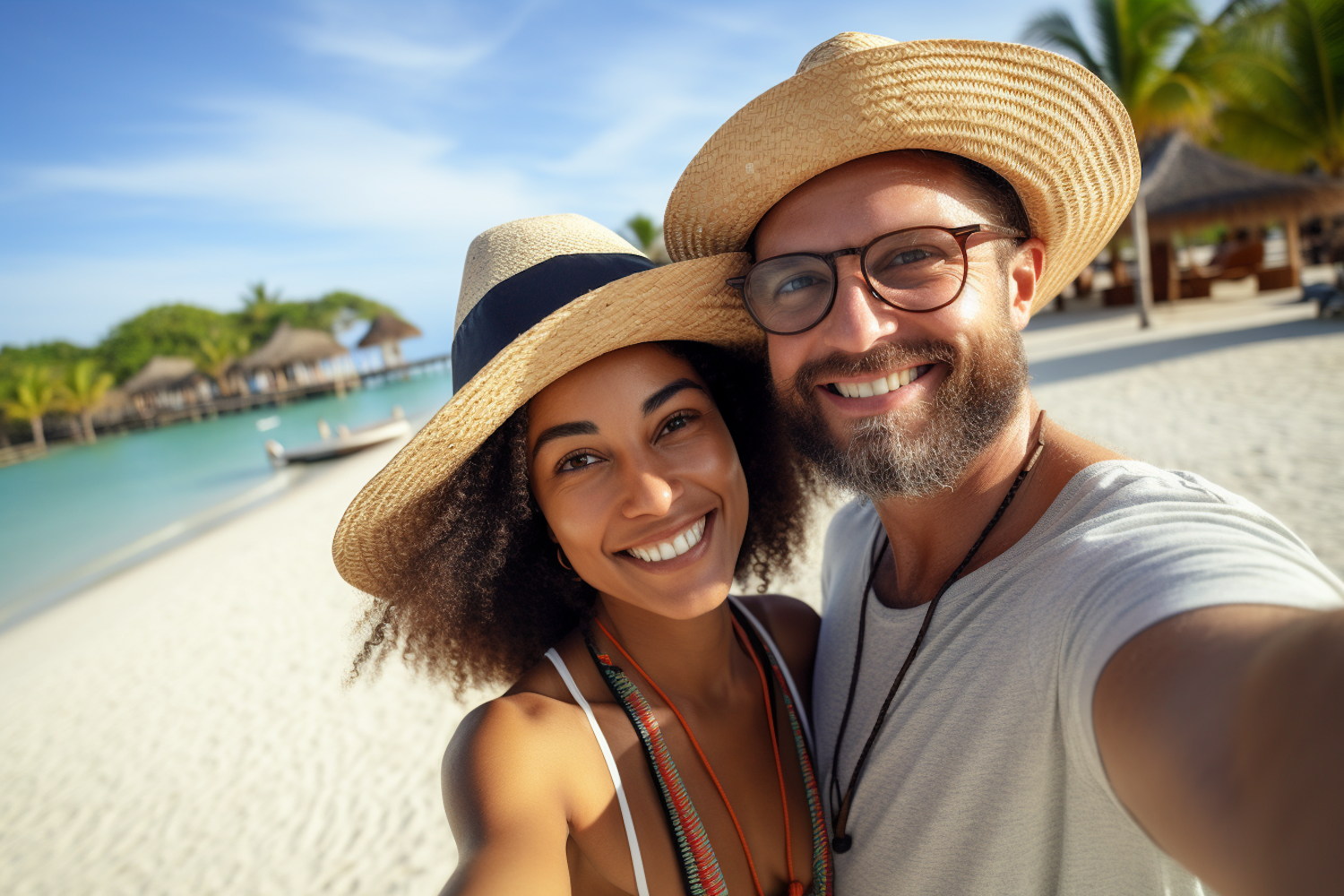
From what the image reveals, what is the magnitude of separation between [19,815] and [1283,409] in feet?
42.5

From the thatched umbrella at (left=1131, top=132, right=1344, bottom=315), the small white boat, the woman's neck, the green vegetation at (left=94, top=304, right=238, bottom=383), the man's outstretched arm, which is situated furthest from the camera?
the green vegetation at (left=94, top=304, right=238, bottom=383)

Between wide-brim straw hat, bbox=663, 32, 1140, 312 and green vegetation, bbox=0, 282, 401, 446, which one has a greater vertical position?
green vegetation, bbox=0, 282, 401, 446

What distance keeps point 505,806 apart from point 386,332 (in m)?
47.7

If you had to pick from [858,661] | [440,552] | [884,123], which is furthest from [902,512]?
[440,552]

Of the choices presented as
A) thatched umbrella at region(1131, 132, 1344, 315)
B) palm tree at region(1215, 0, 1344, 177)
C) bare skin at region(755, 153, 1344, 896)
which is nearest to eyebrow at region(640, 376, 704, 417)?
bare skin at region(755, 153, 1344, 896)

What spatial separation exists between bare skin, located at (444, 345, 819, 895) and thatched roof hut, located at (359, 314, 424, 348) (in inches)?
1837

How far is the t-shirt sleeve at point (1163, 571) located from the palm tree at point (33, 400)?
69.3 metres

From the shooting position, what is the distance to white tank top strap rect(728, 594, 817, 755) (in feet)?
6.41

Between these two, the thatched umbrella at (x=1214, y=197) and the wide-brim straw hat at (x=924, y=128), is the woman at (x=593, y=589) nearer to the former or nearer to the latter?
the wide-brim straw hat at (x=924, y=128)

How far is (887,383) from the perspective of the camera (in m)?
1.68

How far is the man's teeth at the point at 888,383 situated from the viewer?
1.68m

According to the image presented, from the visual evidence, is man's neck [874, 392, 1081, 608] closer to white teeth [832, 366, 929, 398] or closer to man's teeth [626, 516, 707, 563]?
white teeth [832, 366, 929, 398]

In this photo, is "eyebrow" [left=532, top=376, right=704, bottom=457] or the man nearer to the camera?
the man

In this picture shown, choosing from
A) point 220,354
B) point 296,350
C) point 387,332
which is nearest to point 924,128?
point 387,332
